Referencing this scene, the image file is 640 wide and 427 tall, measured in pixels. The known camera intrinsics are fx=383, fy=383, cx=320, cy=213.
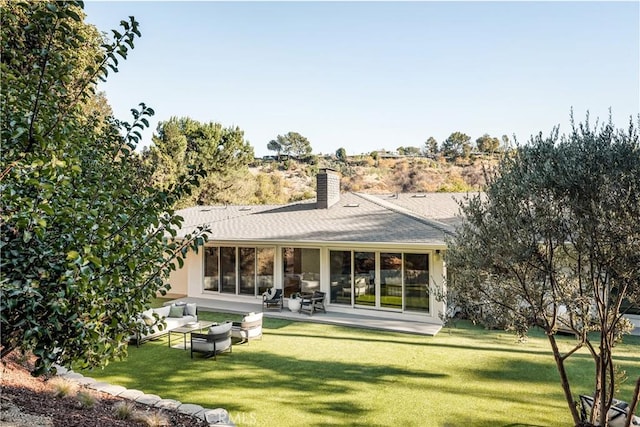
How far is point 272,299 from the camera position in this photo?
14703 mm

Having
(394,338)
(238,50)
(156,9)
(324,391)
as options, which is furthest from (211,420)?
(238,50)

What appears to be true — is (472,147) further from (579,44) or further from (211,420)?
(211,420)

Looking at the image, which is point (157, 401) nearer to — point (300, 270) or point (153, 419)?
point (153, 419)

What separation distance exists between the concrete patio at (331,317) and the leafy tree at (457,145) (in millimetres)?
45635

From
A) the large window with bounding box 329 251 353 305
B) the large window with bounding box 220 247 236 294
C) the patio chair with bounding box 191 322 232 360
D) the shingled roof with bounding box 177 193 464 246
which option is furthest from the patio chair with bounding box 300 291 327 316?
the patio chair with bounding box 191 322 232 360

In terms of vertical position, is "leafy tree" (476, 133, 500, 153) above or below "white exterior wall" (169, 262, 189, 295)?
above

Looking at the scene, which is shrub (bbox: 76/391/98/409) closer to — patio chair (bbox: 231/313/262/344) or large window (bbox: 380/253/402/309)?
patio chair (bbox: 231/313/262/344)

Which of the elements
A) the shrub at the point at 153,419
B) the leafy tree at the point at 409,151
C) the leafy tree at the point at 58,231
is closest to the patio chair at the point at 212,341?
the shrub at the point at 153,419

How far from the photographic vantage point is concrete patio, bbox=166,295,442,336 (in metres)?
12.0

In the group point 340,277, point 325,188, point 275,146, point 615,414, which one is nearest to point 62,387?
point 615,414

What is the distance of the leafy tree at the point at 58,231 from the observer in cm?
246

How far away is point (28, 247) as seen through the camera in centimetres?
263

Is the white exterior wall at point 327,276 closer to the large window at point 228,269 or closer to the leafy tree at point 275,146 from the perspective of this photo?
the large window at point 228,269

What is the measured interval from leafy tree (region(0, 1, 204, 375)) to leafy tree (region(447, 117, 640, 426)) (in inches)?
163
